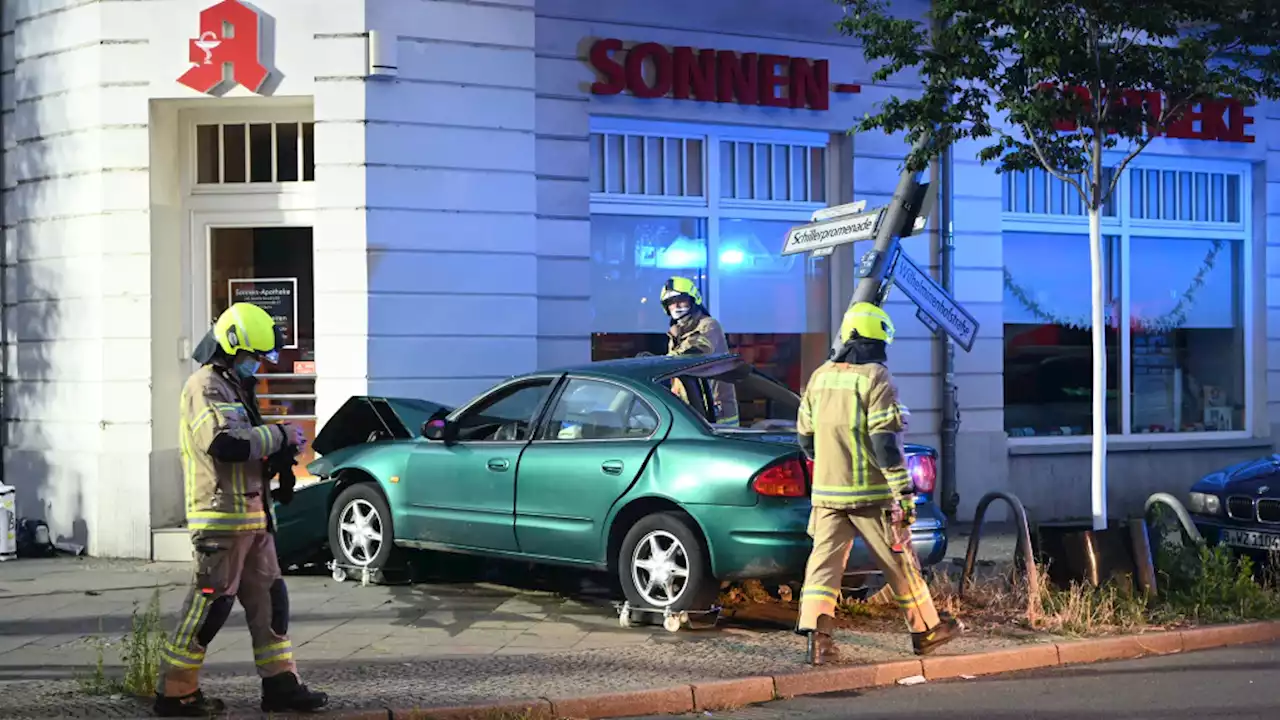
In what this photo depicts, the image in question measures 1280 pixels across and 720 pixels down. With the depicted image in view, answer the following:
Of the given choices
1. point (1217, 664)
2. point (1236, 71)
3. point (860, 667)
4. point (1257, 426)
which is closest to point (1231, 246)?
point (1257, 426)

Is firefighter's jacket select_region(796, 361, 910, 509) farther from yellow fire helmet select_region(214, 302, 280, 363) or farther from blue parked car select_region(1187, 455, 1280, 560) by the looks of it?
blue parked car select_region(1187, 455, 1280, 560)

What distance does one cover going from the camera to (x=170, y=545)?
12062mm

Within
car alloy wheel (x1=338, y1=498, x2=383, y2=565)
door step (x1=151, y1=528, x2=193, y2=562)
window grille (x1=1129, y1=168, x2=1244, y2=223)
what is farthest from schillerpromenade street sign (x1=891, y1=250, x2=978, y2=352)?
window grille (x1=1129, y1=168, x2=1244, y2=223)

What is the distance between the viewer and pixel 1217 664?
8305mm

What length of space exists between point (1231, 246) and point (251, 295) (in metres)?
10.8

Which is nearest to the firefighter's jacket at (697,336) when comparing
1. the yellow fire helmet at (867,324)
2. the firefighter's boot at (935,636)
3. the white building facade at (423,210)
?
the white building facade at (423,210)

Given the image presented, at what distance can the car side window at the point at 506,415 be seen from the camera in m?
9.73

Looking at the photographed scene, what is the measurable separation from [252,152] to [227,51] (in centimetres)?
93

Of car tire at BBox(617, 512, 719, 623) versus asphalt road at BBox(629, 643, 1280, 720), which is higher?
car tire at BBox(617, 512, 719, 623)

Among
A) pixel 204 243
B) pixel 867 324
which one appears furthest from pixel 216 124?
pixel 867 324

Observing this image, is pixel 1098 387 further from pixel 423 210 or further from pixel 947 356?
pixel 423 210

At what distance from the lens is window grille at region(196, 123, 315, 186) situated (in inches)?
499

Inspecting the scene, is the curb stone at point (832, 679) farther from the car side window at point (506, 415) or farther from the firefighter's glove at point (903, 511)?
the car side window at point (506, 415)

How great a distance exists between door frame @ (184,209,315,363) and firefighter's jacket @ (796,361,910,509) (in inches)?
240
